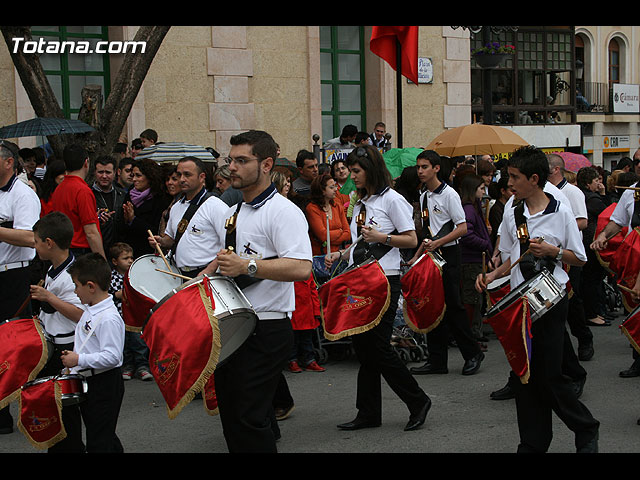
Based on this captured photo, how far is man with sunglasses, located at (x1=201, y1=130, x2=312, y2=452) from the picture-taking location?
4.22 m

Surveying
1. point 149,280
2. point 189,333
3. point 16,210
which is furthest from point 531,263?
point 16,210

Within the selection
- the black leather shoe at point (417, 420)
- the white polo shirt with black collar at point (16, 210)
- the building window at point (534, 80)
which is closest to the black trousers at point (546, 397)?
the black leather shoe at point (417, 420)

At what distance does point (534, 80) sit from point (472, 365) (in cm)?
2543

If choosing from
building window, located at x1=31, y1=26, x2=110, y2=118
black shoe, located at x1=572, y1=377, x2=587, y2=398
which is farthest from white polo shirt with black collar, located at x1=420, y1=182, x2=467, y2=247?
building window, located at x1=31, y1=26, x2=110, y2=118

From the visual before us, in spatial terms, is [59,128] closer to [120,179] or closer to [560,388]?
[120,179]

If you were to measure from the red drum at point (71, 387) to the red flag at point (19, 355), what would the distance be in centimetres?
36

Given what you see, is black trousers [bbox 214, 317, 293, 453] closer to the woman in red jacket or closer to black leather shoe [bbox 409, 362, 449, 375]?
black leather shoe [bbox 409, 362, 449, 375]

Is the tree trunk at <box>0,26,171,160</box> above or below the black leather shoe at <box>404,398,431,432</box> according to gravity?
above

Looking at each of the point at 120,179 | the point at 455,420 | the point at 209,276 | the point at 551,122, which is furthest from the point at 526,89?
the point at 209,276

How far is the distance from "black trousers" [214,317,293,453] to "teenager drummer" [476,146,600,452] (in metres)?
1.55

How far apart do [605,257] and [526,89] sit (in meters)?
24.6

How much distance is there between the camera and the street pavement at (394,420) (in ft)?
19.0

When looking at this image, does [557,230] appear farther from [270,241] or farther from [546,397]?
[270,241]

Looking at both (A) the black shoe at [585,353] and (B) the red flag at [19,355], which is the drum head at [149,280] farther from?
(A) the black shoe at [585,353]
